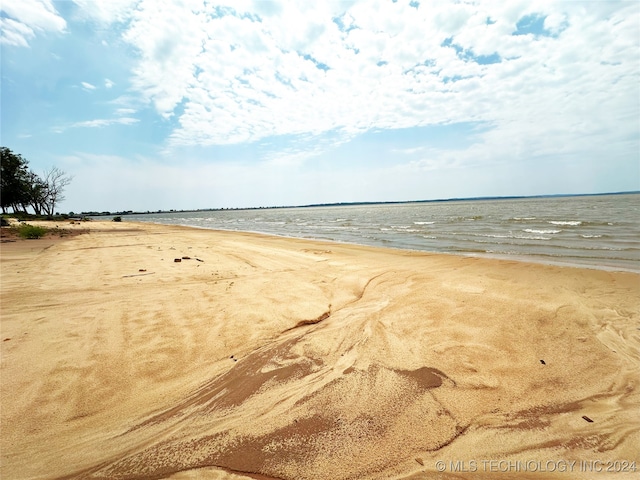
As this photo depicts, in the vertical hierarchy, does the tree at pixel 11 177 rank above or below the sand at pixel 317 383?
above

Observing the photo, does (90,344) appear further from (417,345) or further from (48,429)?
(417,345)

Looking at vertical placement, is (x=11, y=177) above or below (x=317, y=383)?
above

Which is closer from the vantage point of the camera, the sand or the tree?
the sand

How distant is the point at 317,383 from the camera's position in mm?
3316

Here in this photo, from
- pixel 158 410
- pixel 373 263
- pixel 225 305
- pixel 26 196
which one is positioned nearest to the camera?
pixel 158 410

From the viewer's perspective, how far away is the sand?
7.66 feet

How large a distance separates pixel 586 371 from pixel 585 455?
1590 millimetres

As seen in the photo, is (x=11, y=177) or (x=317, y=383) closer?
(x=317, y=383)

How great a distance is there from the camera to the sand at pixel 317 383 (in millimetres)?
2334

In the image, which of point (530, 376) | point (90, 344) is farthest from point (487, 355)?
point (90, 344)

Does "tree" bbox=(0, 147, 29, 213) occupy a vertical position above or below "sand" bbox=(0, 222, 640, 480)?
above

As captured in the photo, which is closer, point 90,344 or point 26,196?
point 90,344

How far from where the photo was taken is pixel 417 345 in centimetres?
416

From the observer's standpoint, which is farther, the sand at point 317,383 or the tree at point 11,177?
the tree at point 11,177
